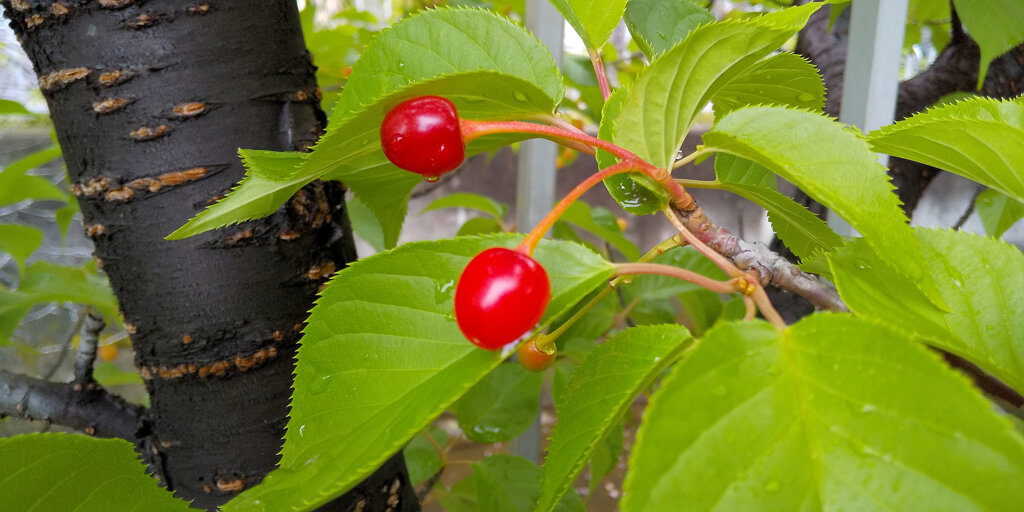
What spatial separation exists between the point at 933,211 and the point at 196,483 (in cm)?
161

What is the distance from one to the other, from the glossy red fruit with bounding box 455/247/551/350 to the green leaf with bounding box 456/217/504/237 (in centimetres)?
68

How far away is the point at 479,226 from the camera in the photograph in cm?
95

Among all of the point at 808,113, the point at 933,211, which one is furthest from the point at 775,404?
the point at 933,211

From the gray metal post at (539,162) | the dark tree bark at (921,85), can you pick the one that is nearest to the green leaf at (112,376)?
the gray metal post at (539,162)

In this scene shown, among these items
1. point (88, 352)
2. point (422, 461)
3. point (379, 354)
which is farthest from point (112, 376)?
point (379, 354)

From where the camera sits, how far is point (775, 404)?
192 millimetres

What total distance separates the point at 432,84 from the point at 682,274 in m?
0.14

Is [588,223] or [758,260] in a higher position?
[758,260]

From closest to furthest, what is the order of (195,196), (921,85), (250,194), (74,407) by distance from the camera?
(250,194), (195,196), (74,407), (921,85)

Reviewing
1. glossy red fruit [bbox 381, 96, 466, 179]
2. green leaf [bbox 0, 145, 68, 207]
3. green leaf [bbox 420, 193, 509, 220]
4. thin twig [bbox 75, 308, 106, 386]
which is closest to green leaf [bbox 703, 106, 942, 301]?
glossy red fruit [bbox 381, 96, 466, 179]

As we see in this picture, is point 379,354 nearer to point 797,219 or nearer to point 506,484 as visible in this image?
point 797,219

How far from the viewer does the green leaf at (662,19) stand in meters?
0.42

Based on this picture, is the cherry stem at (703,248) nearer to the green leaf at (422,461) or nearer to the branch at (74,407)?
the branch at (74,407)

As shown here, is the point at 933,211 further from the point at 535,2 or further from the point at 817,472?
the point at 817,472
